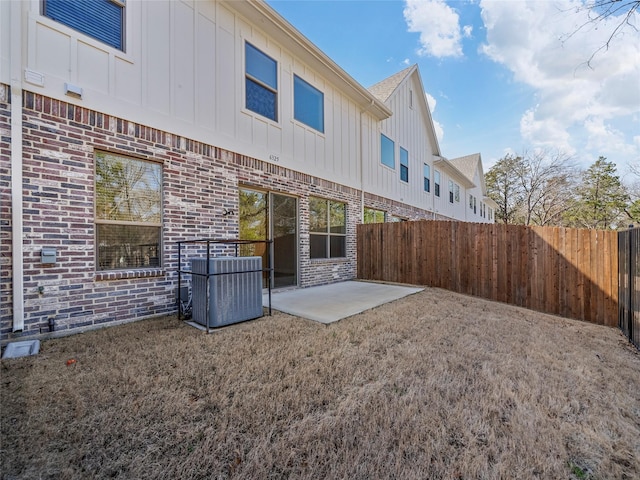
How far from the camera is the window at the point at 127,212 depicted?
3.92m

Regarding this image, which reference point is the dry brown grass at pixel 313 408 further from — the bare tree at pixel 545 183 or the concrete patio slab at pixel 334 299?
the bare tree at pixel 545 183

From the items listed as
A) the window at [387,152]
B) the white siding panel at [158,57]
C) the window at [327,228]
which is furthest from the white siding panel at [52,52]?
the window at [387,152]

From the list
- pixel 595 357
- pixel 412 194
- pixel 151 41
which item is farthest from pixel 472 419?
pixel 412 194

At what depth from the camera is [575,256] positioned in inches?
254

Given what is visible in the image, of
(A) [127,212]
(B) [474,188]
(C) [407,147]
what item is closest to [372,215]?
(C) [407,147]

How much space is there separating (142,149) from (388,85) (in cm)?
1082

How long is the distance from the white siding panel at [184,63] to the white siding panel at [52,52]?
1.35 metres

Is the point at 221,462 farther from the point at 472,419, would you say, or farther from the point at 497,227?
the point at 497,227

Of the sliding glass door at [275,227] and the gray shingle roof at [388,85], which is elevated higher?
the gray shingle roof at [388,85]

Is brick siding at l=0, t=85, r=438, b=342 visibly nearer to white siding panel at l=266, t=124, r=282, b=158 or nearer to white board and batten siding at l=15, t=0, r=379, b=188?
white board and batten siding at l=15, t=0, r=379, b=188

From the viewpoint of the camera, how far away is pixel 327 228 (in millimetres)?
8094

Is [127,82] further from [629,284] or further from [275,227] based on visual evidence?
[629,284]

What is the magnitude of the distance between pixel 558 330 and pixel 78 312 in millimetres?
7361

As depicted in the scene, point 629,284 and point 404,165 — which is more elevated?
point 404,165
